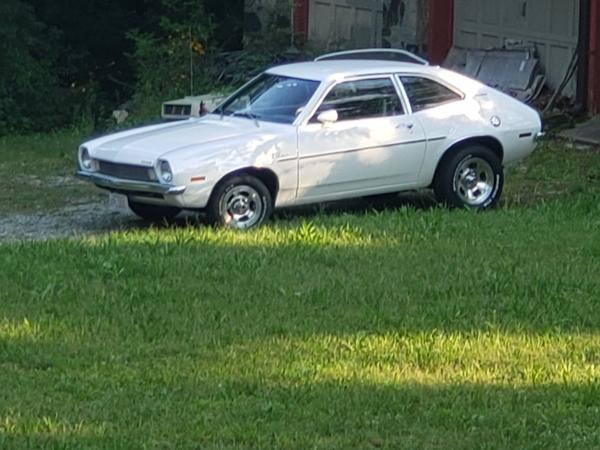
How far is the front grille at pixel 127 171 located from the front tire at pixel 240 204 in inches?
21.9

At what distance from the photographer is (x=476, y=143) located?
12.7m

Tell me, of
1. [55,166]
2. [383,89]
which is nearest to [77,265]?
[383,89]

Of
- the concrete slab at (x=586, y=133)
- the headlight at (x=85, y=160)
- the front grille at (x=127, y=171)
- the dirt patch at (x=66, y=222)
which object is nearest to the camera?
the front grille at (x=127, y=171)

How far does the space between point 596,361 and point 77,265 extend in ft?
12.4

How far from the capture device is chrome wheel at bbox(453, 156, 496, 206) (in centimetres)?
1262

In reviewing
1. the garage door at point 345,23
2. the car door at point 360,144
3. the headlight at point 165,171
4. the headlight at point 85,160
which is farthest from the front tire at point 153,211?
the garage door at point 345,23

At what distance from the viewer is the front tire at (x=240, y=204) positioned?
11.4 metres

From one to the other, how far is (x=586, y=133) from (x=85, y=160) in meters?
7.73

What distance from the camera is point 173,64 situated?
25.4 m

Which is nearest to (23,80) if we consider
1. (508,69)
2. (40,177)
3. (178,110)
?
(178,110)

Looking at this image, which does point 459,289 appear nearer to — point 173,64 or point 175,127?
point 175,127

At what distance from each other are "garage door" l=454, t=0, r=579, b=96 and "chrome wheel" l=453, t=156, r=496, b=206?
22.4 ft

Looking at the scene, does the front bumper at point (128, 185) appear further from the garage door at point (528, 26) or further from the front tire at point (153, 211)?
the garage door at point (528, 26)

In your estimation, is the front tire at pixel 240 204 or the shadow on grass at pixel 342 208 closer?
the front tire at pixel 240 204
